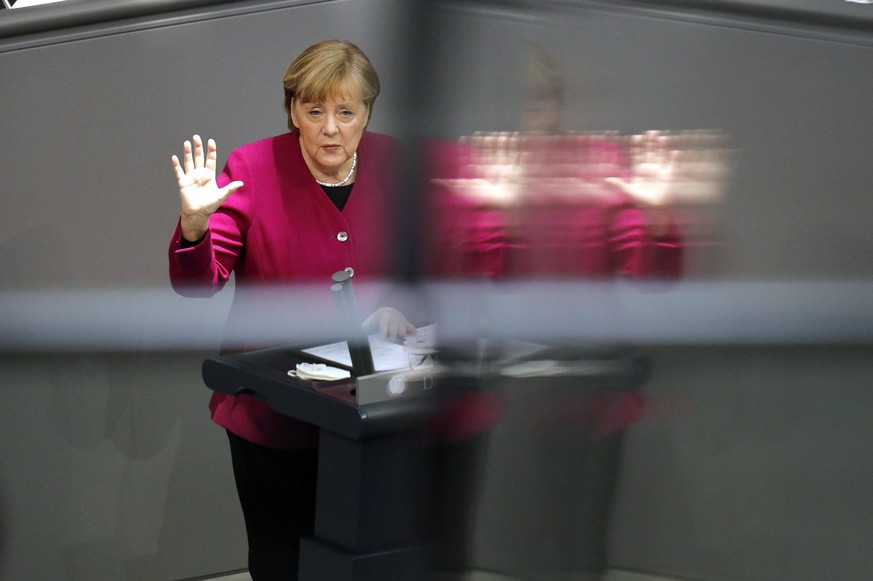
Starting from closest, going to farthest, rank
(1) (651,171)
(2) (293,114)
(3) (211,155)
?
(1) (651,171)
(3) (211,155)
(2) (293,114)

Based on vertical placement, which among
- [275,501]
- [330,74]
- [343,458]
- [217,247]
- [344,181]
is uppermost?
[330,74]

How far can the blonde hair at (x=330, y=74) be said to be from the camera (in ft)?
4.99

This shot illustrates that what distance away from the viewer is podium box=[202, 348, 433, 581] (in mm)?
1154

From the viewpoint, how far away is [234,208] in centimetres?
150

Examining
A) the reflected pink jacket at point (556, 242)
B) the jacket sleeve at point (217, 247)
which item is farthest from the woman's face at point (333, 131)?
the reflected pink jacket at point (556, 242)

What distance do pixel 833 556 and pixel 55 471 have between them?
1.64 metres

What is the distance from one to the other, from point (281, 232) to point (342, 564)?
479 mm

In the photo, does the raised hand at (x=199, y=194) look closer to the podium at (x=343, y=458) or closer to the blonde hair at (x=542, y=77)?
the podium at (x=343, y=458)

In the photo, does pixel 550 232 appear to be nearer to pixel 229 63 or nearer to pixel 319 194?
pixel 319 194

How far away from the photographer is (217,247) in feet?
4.94

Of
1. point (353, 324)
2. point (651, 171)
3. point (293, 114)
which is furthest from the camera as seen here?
point (293, 114)

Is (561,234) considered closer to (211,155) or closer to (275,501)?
(211,155)

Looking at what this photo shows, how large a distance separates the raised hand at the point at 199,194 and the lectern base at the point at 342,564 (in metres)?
0.46

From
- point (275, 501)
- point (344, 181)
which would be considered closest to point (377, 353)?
point (344, 181)
